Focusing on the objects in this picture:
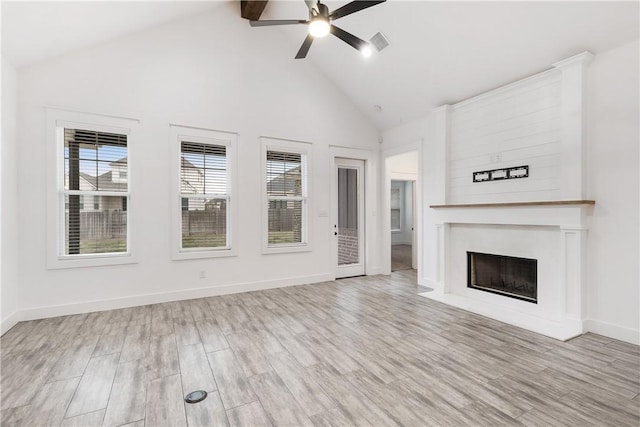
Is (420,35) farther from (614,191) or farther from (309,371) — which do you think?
(309,371)

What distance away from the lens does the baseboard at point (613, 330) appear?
294 cm

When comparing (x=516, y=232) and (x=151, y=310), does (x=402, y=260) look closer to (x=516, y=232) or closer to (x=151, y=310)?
(x=516, y=232)

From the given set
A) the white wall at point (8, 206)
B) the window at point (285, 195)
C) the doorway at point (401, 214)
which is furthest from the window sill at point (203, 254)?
the doorway at point (401, 214)

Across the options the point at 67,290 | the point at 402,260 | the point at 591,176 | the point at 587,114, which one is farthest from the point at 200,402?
the point at 402,260

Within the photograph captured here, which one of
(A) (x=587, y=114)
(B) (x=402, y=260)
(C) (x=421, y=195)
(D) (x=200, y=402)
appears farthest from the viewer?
(B) (x=402, y=260)

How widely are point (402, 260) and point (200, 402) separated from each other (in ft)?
22.0

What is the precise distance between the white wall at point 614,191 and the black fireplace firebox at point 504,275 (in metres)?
0.64

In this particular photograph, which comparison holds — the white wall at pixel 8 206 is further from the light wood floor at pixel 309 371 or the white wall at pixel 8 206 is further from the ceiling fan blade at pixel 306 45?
the ceiling fan blade at pixel 306 45

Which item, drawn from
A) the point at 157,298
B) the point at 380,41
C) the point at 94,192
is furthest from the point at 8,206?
the point at 380,41

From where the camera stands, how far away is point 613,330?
10.0 feet

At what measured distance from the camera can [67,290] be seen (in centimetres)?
377

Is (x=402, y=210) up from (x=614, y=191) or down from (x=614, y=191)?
down

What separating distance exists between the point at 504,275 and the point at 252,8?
5523 millimetres

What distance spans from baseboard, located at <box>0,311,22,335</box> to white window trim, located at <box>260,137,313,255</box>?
10.1 feet
